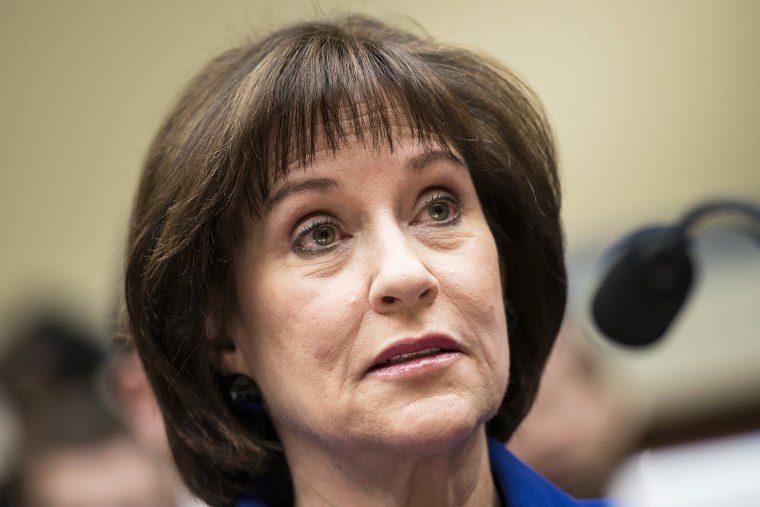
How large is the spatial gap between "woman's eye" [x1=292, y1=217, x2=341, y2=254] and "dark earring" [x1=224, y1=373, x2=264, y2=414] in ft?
1.02

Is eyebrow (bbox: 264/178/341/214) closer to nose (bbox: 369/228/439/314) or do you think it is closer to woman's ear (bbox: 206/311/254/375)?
nose (bbox: 369/228/439/314)

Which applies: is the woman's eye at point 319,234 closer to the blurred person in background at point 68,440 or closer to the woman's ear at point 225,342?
the woman's ear at point 225,342

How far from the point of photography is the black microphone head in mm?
2084

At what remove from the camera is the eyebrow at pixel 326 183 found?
6.06 feet

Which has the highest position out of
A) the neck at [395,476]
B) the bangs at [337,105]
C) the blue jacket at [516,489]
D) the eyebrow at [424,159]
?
the bangs at [337,105]

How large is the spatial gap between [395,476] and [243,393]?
1.17 feet

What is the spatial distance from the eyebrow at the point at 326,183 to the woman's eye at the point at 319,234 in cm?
5

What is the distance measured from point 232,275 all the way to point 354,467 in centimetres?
38

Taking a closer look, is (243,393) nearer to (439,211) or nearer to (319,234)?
(319,234)

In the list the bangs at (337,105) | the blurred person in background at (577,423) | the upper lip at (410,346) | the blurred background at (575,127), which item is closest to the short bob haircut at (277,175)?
the bangs at (337,105)

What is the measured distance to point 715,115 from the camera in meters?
5.28

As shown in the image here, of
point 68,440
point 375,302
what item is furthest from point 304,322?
point 68,440

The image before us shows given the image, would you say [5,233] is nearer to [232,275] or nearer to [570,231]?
[570,231]

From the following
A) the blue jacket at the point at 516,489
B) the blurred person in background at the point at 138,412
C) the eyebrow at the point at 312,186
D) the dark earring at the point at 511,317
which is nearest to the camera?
the eyebrow at the point at 312,186
